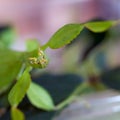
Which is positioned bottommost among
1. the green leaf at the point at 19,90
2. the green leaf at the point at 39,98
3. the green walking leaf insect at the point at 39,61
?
the green leaf at the point at 39,98

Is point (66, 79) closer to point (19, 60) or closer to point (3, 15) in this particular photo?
point (19, 60)

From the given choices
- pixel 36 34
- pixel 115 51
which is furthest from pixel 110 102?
pixel 36 34

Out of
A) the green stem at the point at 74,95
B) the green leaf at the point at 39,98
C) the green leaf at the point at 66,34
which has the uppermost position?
the green leaf at the point at 66,34

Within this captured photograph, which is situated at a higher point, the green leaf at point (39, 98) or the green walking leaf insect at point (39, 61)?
the green walking leaf insect at point (39, 61)
